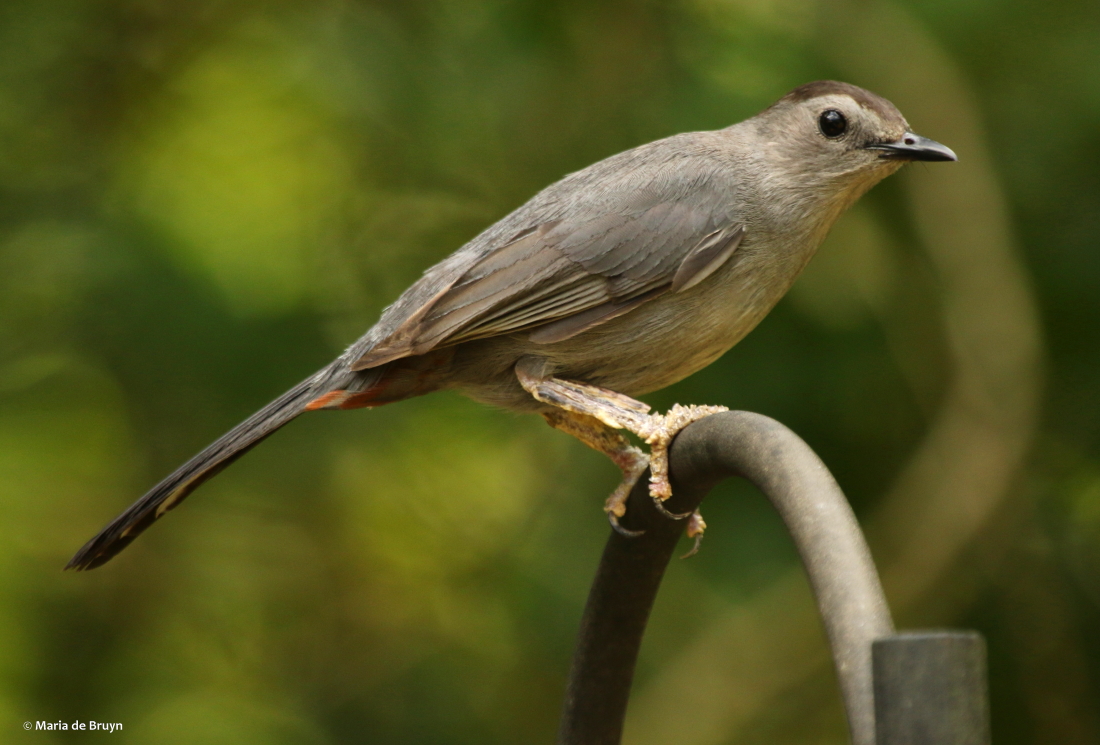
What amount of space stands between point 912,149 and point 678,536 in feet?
4.34

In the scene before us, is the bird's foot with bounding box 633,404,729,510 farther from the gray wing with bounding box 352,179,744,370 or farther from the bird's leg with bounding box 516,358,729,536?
the gray wing with bounding box 352,179,744,370

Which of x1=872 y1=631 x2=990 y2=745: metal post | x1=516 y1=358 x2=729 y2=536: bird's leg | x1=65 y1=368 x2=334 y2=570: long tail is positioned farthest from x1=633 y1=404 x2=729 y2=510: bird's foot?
x1=872 y1=631 x2=990 y2=745: metal post

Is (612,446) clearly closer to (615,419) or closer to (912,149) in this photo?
(615,419)

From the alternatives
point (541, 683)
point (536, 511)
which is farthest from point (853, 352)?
point (541, 683)

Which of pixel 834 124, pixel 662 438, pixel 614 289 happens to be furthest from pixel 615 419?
pixel 834 124

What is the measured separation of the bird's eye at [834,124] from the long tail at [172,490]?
162 centimetres

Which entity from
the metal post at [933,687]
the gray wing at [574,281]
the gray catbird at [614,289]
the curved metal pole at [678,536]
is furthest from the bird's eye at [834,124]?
the metal post at [933,687]

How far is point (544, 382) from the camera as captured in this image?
297cm

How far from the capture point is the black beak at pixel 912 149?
301 cm

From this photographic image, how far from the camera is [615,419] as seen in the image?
276cm

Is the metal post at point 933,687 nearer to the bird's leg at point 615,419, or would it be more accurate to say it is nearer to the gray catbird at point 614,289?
the bird's leg at point 615,419

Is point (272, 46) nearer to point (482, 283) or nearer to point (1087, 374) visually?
point (482, 283)

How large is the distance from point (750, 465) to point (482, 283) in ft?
4.24

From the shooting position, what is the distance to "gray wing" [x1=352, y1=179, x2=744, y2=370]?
9.53ft
